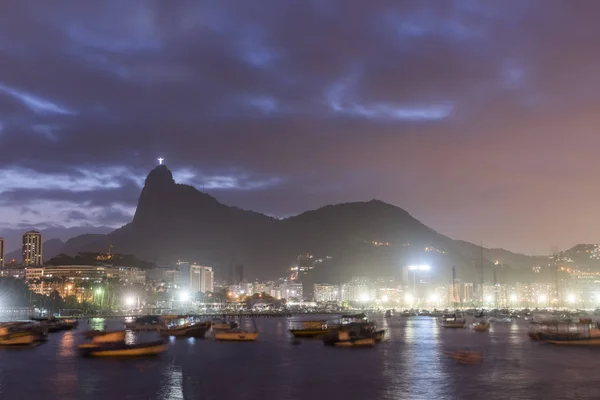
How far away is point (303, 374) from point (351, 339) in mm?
19121

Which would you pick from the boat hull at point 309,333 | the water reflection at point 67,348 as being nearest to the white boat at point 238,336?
the boat hull at point 309,333

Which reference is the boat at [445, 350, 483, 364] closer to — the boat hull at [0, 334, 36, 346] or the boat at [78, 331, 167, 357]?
the boat at [78, 331, 167, 357]

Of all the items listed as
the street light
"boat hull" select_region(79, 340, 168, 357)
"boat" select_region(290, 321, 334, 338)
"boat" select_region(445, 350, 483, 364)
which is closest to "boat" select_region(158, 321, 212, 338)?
"boat" select_region(290, 321, 334, 338)

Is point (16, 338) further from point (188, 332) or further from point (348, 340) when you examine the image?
point (348, 340)

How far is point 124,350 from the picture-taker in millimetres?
44719

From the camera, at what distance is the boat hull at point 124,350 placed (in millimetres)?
44750

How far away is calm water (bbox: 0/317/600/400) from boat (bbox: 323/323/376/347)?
2067 millimetres

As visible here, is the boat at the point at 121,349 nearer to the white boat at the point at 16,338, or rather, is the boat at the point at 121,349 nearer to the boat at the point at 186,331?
the white boat at the point at 16,338

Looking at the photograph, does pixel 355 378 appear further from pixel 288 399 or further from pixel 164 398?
pixel 164 398

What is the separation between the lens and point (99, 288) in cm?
14662

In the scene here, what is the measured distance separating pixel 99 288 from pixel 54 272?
178 ft

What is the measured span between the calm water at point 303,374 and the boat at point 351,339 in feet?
6.78

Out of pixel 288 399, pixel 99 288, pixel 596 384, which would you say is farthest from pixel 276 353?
pixel 99 288

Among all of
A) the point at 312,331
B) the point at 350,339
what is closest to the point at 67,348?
the point at 312,331
